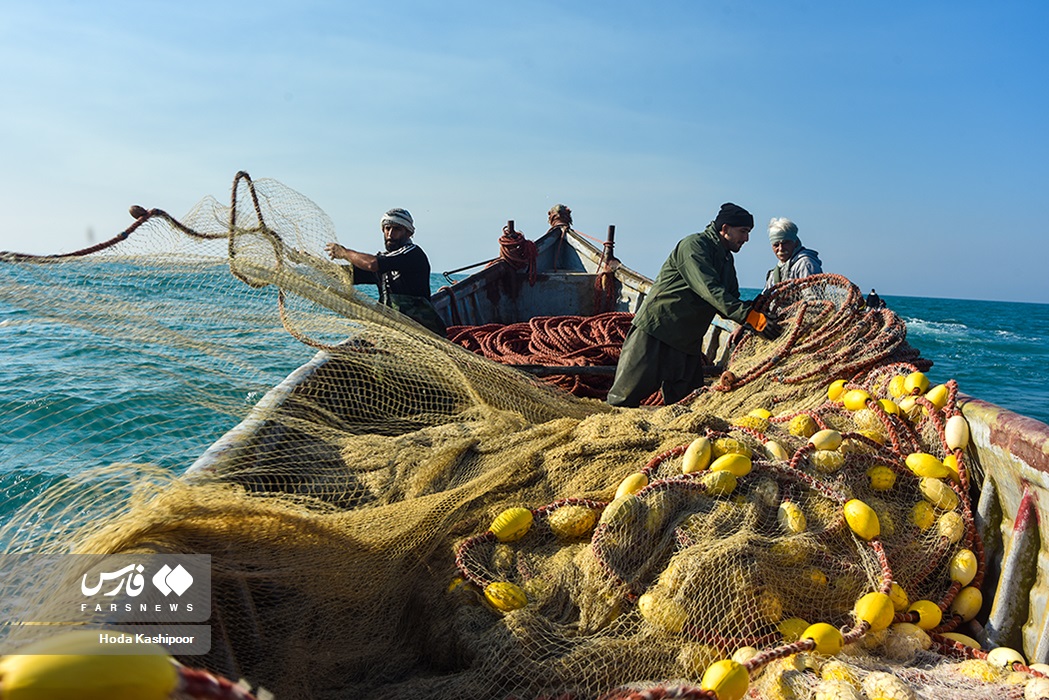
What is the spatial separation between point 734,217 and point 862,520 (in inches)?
111

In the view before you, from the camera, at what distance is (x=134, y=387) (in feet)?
28.2

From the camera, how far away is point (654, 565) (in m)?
2.51

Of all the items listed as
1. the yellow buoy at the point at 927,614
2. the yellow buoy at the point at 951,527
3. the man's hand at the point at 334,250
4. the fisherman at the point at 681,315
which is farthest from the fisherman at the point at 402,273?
the yellow buoy at the point at 927,614

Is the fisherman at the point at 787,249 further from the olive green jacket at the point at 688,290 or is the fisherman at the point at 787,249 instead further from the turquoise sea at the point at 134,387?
the turquoise sea at the point at 134,387

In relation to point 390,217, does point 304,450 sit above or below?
below

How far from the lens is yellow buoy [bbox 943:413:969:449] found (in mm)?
Answer: 3174

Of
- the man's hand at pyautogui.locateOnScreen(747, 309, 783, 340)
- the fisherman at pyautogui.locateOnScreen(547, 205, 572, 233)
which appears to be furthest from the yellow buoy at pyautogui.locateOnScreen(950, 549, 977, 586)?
the fisherman at pyautogui.locateOnScreen(547, 205, 572, 233)

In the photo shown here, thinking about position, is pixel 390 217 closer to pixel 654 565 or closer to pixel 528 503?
pixel 528 503

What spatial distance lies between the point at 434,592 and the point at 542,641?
55 centimetres

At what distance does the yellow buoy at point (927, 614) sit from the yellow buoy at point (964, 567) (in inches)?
8.8

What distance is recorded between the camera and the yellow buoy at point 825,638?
7.36 feet

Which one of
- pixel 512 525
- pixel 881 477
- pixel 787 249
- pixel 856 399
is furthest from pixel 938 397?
pixel 787 249

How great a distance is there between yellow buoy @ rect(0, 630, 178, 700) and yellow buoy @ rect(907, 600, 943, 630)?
259 cm

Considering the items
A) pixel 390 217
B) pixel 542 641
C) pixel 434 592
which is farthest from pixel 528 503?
pixel 390 217
